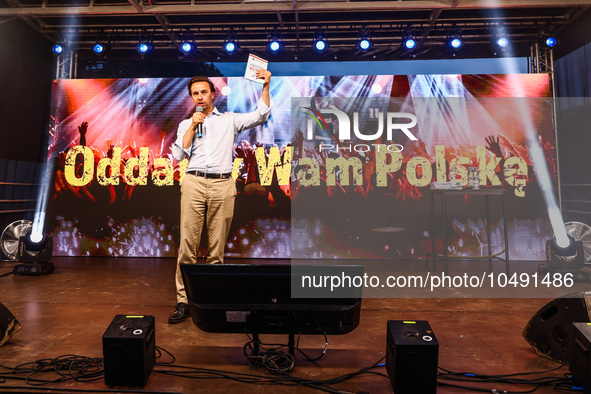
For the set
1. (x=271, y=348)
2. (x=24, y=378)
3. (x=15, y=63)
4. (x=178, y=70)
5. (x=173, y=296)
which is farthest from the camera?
(x=178, y=70)

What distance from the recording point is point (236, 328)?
2156 mm

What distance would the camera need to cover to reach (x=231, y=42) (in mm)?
6133

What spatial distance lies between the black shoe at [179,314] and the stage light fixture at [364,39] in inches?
183

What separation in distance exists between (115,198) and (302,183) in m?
2.84

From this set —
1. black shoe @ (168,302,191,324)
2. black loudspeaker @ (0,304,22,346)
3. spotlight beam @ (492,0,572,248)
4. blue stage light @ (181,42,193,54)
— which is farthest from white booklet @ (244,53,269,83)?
spotlight beam @ (492,0,572,248)

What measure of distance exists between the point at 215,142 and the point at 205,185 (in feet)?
1.10

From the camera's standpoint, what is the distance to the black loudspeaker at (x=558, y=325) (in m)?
2.10

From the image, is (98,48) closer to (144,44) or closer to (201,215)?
(144,44)

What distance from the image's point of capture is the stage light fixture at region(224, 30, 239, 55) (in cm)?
610

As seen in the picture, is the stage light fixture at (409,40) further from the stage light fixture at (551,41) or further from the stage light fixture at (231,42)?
the stage light fixture at (231,42)

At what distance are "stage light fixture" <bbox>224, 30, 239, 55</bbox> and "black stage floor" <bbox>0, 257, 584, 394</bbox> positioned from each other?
3635 millimetres

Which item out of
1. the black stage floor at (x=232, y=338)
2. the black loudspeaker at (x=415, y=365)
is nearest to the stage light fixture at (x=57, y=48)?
the black stage floor at (x=232, y=338)

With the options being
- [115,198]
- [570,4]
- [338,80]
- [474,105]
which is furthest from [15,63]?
[570,4]

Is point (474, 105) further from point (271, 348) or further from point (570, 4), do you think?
point (271, 348)
